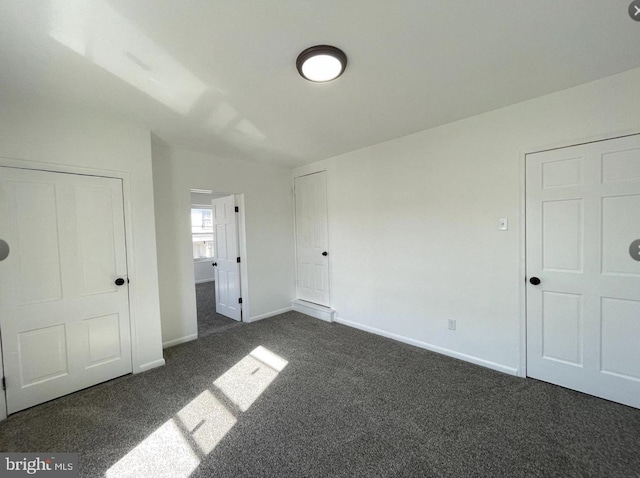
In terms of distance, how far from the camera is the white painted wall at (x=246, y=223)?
3.36 metres

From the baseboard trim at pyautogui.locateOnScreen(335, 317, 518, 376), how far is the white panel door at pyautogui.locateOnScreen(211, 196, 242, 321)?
178 centimetres

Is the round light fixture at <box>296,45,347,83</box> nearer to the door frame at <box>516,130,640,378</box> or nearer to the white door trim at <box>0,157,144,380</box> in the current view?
the door frame at <box>516,130,640,378</box>

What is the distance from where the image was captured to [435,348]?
3.09 metres

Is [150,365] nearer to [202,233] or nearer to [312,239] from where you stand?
[312,239]

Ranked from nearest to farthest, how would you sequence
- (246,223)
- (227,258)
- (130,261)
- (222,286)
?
(130,261)
(246,223)
(227,258)
(222,286)

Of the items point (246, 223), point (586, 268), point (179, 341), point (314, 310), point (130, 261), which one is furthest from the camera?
point (314, 310)

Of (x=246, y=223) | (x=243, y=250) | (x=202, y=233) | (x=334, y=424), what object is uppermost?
(x=246, y=223)

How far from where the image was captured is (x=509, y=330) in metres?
2.57

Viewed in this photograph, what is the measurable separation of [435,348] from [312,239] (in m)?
2.42

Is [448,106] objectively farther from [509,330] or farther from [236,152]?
[236,152]

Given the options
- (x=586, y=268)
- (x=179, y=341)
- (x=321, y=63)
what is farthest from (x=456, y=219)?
(x=179, y=341)

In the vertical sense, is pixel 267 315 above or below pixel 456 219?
below

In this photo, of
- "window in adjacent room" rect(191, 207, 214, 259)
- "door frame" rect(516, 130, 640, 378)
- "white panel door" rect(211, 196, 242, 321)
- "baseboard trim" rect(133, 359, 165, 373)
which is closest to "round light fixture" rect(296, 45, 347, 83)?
"door frame" rect(516, 130, 640, 378)

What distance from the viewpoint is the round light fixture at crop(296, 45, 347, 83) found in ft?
5.43
